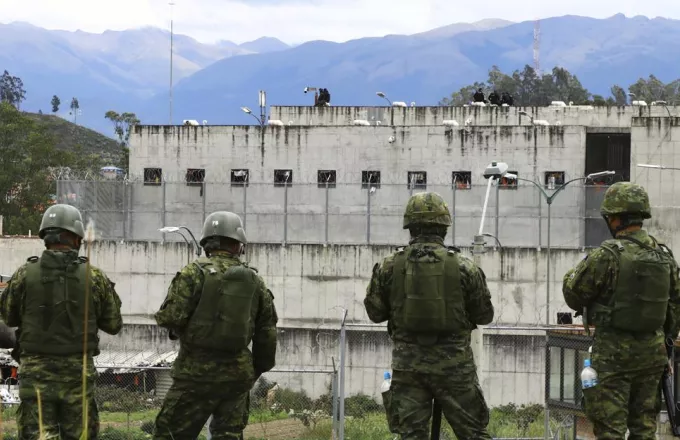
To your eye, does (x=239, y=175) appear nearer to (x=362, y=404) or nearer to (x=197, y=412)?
(x=362, y=404)

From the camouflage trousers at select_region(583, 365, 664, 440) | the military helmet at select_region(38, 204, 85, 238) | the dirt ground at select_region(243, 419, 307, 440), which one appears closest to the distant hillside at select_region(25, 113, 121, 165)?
the dirt ground at select_region(243, 419, 307, 440)

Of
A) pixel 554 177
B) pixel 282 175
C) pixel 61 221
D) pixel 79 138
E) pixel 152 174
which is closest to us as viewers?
pixel 61 221

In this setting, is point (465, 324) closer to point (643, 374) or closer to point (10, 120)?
point (643, 374)

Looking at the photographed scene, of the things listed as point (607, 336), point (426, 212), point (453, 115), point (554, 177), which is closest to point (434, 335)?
point (426, 212)

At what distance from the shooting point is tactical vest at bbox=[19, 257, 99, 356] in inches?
342

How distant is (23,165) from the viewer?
241ft

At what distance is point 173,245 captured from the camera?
35781 mm

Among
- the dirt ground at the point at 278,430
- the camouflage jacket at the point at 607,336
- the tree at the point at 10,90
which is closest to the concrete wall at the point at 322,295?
the dirt ground at the point at 278,430

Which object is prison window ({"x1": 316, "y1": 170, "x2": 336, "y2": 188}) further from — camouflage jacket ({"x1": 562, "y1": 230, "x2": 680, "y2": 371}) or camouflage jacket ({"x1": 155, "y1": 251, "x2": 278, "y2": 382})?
camouflage jacket ({"x1": 562, "y1": 230, "x2": 680, "y2": 371})

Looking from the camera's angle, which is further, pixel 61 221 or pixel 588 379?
pixel 61 221

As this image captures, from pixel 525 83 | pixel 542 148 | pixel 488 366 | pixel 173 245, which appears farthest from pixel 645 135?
pixel 525 83

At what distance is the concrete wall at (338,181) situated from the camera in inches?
1359

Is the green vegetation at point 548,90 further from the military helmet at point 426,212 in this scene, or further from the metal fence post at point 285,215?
the military helmet at point 426,212

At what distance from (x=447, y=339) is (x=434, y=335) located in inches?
4.1
